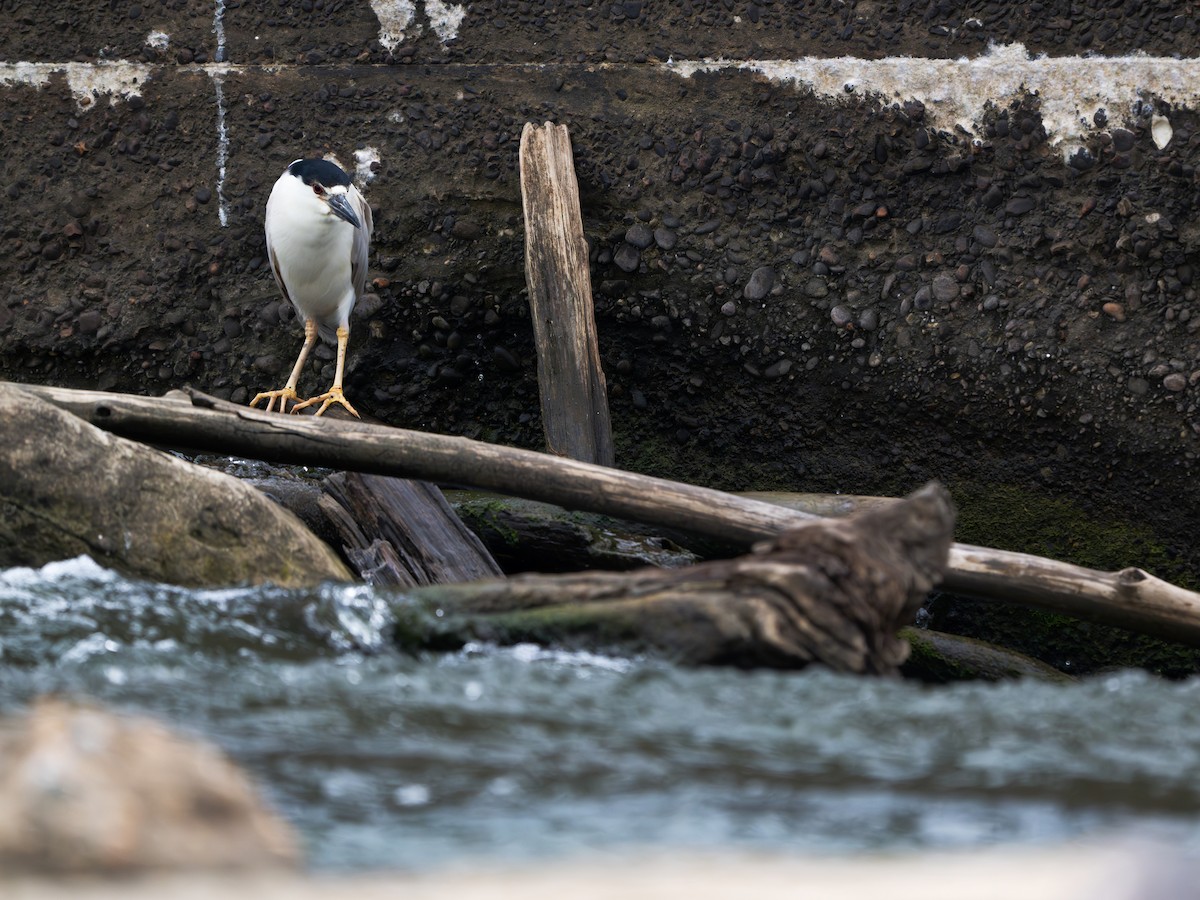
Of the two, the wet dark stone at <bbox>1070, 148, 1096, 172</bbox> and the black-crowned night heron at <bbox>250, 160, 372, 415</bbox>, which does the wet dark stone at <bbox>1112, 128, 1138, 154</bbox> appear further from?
the black-crowned night heron at <bbox>250, 160, 372, 415</bbox>

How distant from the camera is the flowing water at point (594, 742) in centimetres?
192

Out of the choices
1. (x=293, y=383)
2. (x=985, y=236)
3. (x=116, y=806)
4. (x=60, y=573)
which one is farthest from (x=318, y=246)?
(x=116, y=806)

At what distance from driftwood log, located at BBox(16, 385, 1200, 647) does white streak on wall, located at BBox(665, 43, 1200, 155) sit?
2734mm

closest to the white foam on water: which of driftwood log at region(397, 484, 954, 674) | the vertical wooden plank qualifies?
driftwood log at region(397, 484, 954, 674)

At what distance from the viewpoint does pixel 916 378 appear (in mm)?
5977

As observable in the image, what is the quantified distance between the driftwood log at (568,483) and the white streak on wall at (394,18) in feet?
10.1

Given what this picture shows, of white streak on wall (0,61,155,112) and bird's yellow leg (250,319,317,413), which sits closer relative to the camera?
bird's yellow leg (250,319,317,413)

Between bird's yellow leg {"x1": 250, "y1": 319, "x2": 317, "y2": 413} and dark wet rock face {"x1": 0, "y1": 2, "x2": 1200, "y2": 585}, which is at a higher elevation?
dark wet rock face {"x1": 0, "y1": 2, "x2": 1200, "y2": 585}

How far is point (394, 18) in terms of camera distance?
6598 millimetres

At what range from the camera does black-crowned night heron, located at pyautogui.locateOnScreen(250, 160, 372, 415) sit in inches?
223

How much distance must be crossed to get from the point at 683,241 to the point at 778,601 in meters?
3.77

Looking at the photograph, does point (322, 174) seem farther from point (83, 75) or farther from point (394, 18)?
point (83, 75)

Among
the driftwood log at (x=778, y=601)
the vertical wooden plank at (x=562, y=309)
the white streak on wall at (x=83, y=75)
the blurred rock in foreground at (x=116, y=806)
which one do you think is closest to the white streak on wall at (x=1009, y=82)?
the vertical wooden plank at (x=562, y=309)

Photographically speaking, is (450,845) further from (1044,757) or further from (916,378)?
(916,378)
